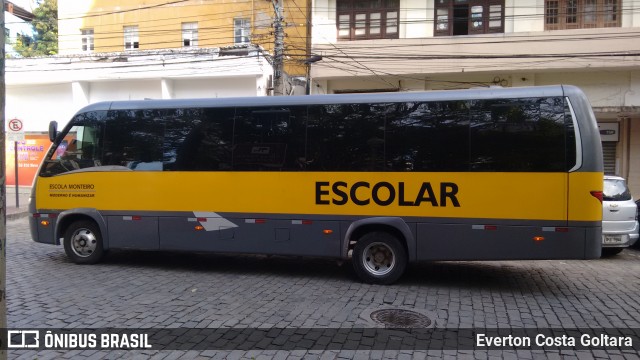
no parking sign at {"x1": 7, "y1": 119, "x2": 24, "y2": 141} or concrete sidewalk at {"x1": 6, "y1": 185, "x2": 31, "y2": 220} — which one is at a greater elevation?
no parking sign at {"x1": 7, "y1": 119, "x2": 24, "y2": 141}

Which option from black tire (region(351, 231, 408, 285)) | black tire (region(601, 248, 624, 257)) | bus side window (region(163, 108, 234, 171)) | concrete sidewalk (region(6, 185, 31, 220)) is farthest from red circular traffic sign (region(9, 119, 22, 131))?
black tire (region(601, 248, 624, 257))

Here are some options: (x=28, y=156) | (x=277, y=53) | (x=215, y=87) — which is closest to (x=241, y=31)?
(x=215, y=87)

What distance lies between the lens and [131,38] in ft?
70.9

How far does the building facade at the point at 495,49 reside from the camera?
1606 centimetres

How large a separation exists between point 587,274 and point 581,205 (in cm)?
250

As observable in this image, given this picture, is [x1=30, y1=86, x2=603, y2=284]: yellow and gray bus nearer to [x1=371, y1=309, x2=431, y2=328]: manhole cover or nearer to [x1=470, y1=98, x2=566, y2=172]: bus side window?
[x1=470, y1=98, x2=566, y2=172]: bus side window

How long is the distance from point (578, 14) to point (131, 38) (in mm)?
18829

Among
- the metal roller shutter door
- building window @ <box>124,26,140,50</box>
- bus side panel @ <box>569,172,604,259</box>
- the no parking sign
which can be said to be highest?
building window @ <box>124,26,140,50</box>

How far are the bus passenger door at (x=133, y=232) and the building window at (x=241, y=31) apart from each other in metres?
14.1

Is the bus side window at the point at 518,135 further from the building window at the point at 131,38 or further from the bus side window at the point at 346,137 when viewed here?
the building window at the point at 131,38

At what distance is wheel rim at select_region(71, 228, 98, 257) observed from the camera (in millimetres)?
8141

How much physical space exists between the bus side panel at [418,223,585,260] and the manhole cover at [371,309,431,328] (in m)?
1.29

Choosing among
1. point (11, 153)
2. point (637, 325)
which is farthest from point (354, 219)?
point (11, 153)

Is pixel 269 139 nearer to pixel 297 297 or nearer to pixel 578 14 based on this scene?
pixel 297 297
